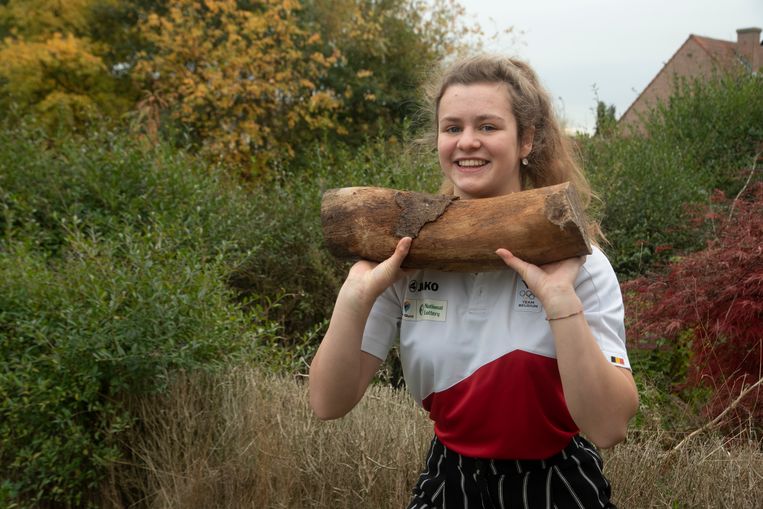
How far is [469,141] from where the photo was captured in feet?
6.60

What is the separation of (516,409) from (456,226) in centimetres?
50

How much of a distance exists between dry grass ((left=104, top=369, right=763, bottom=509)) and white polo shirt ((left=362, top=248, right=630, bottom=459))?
124 cm

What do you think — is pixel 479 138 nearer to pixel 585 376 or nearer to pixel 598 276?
pixel 598 276

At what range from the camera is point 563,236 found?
6.06 ft

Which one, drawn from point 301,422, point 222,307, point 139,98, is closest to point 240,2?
point 139,98

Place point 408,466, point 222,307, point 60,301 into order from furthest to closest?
point 222,307
point 60,301
point 408,466

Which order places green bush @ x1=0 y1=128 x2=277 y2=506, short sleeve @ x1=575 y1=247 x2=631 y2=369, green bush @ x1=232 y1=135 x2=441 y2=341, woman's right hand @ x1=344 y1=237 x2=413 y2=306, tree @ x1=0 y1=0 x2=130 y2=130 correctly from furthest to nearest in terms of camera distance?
tree @ x1=0 y1=0 x2=130 y2=130 → green bush @ x1=232 y1=135 x2=441 y2=341 → green bush @ x1=0 y1=128 x2=277 y2=506 → woman's right hand @ x1=344 y1=237 x2=413 y2=306 → short sleeve @ x1=575 y1=247 x2=631 y2=369

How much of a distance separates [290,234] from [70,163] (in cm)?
186

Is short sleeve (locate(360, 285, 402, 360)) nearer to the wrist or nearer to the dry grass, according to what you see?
the wrist

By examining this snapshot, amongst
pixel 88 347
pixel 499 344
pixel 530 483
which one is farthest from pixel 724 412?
pixel 88 347

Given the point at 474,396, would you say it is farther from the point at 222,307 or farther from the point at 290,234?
the point at 290,234

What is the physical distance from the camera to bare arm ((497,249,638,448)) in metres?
1.70

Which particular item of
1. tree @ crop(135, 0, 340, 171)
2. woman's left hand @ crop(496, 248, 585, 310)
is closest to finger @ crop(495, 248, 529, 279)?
woman's left hand @ crop(496, 248, 585, 310)

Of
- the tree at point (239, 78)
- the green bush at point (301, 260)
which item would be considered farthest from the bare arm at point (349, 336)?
the tree at point (239, 78)
